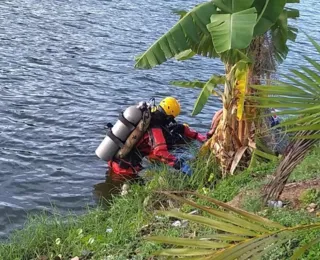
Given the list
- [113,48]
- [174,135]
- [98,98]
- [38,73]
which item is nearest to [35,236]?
[174,135]

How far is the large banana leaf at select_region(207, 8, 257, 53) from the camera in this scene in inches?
219

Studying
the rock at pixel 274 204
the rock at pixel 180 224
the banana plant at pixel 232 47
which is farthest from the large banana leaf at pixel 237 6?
the rock at pixel 180 224

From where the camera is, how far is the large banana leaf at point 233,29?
5574mm

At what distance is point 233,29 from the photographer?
18.8 ft

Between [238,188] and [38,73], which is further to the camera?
[38,73]

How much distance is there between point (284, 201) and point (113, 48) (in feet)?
31.5

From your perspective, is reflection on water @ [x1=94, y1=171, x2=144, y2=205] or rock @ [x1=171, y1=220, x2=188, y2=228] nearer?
rock @ [x1=171, y1=220, x2=188, y2=228]

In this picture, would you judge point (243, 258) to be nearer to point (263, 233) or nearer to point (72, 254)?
point (263, 233)

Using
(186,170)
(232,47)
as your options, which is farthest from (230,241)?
(186,170)

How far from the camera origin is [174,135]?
9.05 m

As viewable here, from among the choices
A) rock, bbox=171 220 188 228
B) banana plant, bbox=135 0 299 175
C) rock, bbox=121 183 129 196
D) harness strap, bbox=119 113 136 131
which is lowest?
rock, bbox=121 183 129 196

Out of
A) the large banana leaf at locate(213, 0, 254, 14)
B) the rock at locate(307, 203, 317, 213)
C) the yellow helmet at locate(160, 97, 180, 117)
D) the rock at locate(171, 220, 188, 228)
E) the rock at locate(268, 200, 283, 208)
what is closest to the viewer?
the rock at locate(307, 203, 317, 213)

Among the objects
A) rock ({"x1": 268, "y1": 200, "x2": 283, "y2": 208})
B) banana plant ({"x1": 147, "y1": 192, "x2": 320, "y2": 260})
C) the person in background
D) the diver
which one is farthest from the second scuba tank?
banana plant ({"x1": 147, "y1": 192, "x2": 320, "y2": 260})

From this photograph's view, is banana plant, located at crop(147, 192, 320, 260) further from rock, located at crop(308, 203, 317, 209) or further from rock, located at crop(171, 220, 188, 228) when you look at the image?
rock, located at crop(171, 220, 188, 228)
